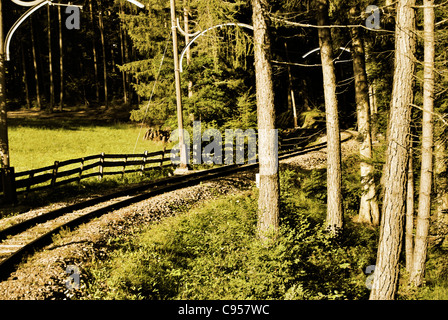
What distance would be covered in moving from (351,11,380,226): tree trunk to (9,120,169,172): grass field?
17.2 m

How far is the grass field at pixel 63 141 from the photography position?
78.2ft

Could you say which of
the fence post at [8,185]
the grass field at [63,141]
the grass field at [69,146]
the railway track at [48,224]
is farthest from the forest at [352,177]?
the grass field at [63,141]

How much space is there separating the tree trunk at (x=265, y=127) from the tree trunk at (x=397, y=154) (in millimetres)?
2244

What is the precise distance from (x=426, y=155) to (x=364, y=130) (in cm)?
294

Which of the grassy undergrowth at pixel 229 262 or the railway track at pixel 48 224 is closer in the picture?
the grassy undergrowth at pixel 229 262

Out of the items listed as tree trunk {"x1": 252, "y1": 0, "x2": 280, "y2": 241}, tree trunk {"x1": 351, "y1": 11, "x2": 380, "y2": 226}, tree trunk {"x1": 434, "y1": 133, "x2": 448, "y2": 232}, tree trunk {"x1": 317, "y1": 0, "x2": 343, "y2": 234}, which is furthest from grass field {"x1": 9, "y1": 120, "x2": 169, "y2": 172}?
tree trunk {"x1": 434, "y1": 133, "x2": 448, "y2": 232}

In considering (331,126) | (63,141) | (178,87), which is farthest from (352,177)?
(63,141)

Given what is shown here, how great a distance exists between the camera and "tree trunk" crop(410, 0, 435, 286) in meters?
8.30

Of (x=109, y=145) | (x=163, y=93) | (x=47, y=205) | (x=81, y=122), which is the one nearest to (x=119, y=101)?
(x=81, y=122)

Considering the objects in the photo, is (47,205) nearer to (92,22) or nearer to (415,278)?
(415,278)

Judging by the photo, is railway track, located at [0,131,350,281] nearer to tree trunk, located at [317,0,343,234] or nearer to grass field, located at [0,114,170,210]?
grass field, located at [0,114,170,210]

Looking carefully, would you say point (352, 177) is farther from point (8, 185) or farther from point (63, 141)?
point (63, 141)

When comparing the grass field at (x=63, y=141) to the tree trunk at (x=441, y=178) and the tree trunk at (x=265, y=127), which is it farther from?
the tree trunk at (x=441, y=178)
